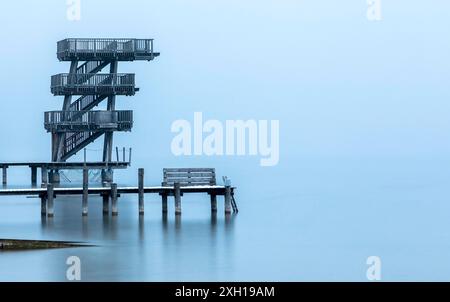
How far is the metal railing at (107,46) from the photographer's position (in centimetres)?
9381

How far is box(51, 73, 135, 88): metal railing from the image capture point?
94125 millimetres

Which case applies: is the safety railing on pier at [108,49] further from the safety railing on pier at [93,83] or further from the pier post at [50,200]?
the pier post at [50,200]

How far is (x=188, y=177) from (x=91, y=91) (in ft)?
58.6

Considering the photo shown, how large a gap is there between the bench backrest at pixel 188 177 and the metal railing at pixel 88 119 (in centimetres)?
1650

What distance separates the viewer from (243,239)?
71.7 metres

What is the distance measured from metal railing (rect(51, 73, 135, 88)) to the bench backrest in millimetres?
17362

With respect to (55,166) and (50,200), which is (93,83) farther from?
(50,200)

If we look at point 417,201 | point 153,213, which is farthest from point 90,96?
point 417,201

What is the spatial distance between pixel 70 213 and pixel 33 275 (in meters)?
22.9

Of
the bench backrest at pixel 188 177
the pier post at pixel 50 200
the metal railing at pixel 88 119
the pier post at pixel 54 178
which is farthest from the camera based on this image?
the pier post at pixel 54 178

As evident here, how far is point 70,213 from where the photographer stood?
266 ft
